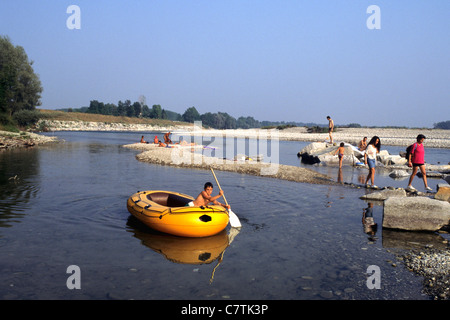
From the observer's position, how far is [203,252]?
316 inches

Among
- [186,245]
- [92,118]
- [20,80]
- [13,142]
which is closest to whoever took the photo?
[186,245]

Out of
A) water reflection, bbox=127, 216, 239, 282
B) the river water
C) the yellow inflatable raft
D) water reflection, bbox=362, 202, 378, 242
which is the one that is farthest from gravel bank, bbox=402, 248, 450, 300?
the yellow inflatable raft

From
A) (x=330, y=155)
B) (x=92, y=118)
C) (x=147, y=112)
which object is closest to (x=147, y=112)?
(x=147, y=112)

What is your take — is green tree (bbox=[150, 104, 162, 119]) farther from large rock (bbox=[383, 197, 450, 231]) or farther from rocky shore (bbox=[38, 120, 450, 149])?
large rock (bbox=[383, 197, 450, 231])

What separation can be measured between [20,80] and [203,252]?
5648 centimetres

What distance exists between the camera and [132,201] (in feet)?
33.1

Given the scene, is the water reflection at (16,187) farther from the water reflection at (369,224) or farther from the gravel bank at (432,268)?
the gravel bank at (432,268)

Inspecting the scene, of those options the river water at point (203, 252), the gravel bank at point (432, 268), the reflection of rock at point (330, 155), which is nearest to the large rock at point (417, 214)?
the river water at point (203, 252)

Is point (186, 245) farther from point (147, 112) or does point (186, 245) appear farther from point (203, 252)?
point (147, 112)

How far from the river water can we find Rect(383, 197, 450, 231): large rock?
0.33 meters

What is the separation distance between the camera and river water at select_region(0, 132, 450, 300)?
6141 mm

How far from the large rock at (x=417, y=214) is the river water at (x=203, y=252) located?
327 mm

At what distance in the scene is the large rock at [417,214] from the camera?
938 centimetres
